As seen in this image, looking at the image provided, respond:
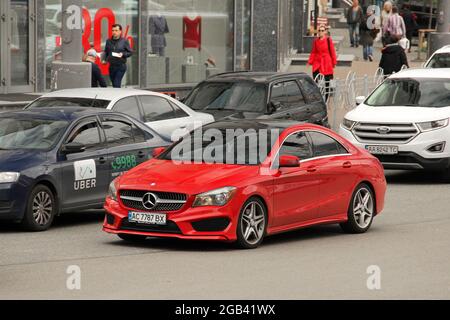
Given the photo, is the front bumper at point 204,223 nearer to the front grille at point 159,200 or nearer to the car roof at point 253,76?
the front grille at point 159,200

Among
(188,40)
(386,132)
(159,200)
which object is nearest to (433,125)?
(386,132)

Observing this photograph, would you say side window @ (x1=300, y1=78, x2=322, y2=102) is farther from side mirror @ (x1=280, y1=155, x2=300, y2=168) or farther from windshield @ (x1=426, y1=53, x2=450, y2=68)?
side mirror @ (x1=280, y1=155, x2=300, y2=168)

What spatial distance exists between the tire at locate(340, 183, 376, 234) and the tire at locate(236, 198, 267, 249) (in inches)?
65.7

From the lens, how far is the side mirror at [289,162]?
1385 cm

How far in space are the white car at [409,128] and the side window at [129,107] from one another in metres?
3.75

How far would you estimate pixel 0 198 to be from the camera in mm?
14609

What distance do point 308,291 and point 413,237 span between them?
4146mm

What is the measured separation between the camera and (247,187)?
1335 centimetres

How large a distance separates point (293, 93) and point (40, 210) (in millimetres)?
8241

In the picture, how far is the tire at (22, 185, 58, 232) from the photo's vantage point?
14805 mm

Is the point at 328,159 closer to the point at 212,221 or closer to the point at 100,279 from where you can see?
the point at 212,221

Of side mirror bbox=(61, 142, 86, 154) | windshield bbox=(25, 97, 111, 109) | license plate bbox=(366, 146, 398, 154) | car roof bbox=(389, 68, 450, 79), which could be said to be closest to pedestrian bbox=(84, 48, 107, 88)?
windshield bbox=(25, 97, 111, 109)
